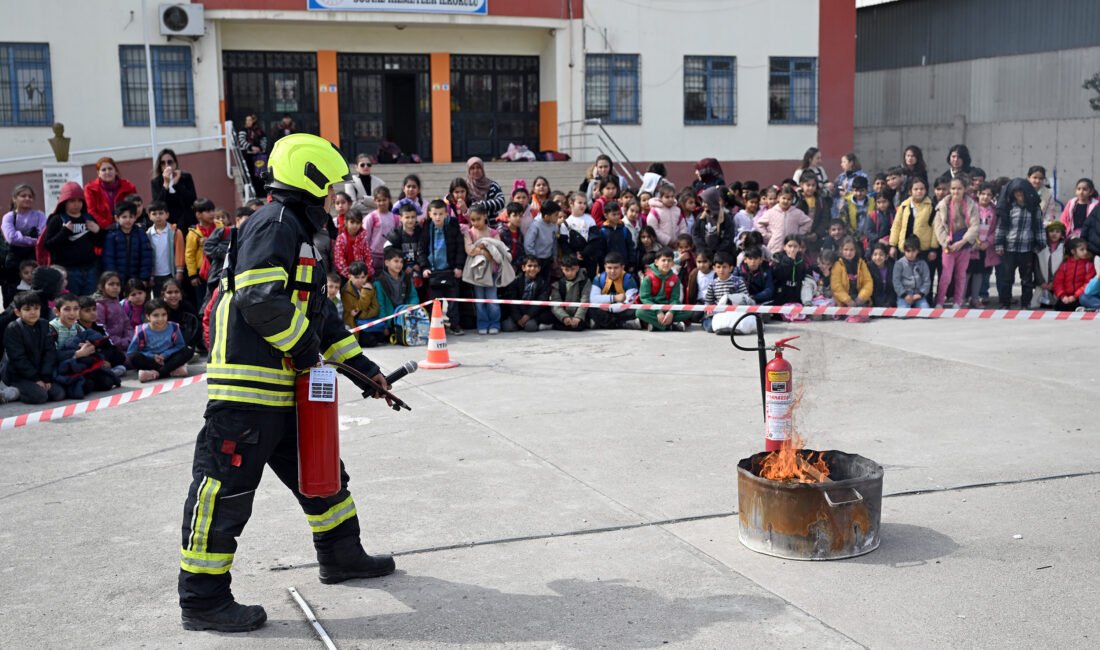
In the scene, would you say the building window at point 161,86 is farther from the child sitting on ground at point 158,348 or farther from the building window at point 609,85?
the child sitting on ground at point 158,348

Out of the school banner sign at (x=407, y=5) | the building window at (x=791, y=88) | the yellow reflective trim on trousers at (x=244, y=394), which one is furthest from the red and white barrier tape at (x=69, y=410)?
the building window at (x=791, y=88)

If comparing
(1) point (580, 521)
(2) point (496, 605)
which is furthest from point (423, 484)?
(2) point (496, 605)

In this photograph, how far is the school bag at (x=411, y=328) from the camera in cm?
1146

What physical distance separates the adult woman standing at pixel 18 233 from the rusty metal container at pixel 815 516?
30.5ft

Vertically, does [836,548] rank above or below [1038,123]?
below

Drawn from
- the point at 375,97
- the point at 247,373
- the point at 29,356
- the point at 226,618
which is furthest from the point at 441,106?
the point at 226,618

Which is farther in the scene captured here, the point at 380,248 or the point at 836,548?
the point at 380,248

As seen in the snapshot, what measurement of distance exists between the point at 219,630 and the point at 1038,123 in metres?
28.9

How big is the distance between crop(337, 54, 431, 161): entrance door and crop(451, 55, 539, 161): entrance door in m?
0.70

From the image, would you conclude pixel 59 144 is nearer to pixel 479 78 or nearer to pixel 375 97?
pixel 375 97

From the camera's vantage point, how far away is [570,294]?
12.7 meters

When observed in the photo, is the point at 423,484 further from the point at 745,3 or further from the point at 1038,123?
the point at 1038,123

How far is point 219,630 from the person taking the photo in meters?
4.37

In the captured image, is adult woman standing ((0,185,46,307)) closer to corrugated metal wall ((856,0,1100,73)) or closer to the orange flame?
the orange flame
